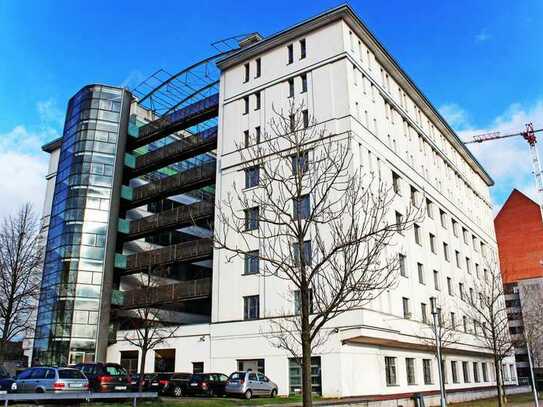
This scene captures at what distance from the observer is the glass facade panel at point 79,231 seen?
38781mm

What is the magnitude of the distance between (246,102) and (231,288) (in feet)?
47.4

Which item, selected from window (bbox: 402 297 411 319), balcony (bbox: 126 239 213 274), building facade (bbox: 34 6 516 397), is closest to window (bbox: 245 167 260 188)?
building facade (bbox: 34 6 516 397)

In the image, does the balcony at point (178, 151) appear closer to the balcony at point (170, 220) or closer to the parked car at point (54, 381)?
the balcony at point (170, 220)

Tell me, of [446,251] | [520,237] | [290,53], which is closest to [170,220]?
[290,53]

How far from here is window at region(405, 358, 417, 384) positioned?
3523 centimetres

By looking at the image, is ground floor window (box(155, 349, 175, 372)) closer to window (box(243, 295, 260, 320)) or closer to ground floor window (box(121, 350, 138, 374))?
ground floor window (box(121, 350, 138, 374))

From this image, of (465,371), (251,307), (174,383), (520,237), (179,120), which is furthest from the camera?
(520,237)

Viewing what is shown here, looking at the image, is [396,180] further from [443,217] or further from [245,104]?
[245,104]

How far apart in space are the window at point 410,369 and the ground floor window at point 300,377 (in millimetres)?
8620

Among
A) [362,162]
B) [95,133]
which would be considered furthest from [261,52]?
[95,133]

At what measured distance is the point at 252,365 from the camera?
32375mm

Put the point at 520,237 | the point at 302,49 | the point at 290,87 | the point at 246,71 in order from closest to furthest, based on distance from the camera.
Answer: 1. the point at 290,87
2. the point at 302,49
3. the point at 246,71
4. the point at 520,237

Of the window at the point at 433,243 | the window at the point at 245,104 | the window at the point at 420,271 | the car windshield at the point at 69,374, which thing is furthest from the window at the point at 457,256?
the car windshield at the point at 69,374

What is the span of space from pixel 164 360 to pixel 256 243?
12.3m
